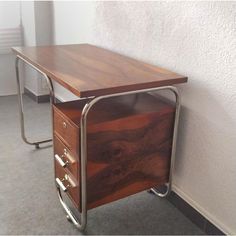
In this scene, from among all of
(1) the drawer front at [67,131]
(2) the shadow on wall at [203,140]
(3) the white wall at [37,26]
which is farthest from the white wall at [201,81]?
(3) the white wall at [37,26]

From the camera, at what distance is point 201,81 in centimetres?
147

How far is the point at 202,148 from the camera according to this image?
5.06 ft

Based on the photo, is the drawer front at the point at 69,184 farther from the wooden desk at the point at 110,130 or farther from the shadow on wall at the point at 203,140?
the shadow on wall at the point at 203,140

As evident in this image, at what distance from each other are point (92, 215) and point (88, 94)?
729mm

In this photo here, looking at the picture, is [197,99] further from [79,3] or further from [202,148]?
[79,3]

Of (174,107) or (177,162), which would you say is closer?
(174,107)

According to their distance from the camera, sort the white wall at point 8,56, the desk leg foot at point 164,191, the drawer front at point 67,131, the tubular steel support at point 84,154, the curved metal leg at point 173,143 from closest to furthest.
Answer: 1. the tubular steel support at point 84,154
2. the drawer front at point 67,131
3. the curved metal leg at point 173,143
4. the desk leg foot at point 164,191
5. the white wall at point 8,56

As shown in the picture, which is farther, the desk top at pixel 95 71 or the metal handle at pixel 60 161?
the metal handle at pixel 60 161

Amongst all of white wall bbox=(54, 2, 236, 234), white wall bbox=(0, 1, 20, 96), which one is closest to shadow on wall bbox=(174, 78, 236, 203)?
white wall bbox=(54, 2, 236, 234)

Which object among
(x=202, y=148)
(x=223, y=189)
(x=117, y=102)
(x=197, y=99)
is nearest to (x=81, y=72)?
(x=117, y=102)

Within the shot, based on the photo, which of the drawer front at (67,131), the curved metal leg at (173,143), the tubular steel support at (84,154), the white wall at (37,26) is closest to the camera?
the tubular steel support at (84,154)

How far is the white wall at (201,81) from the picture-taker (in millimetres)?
1345

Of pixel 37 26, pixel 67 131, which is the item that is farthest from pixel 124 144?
pixel 37 26

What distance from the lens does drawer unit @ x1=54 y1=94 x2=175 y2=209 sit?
1.43 meters
